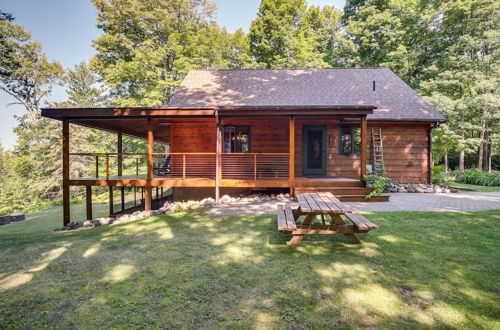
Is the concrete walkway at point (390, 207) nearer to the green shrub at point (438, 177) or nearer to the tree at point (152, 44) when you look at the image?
the green shrub at point (438, 177)

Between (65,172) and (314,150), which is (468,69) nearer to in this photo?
(314,150)

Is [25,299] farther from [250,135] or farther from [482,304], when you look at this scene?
[250,135]

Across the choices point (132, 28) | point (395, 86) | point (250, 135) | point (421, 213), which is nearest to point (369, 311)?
point (421, 213)

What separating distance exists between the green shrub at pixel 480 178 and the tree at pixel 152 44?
1940 cm

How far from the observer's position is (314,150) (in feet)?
37.8

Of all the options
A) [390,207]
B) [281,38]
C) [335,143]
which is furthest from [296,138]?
[281,38]

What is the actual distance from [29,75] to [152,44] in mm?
16696

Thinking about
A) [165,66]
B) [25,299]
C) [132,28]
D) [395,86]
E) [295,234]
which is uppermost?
[132,28]

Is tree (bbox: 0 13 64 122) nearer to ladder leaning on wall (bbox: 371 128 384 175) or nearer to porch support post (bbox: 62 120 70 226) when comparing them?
porch support post (bbox: 62 120 70 226)

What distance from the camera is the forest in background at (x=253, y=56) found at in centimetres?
1605

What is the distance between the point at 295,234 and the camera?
4152 millimetres

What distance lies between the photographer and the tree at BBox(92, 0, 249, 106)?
19438 mm

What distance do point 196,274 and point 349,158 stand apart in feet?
32.6

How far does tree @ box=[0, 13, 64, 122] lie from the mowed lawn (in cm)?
2866
